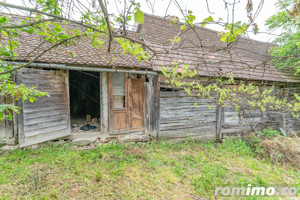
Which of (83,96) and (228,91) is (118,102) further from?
(83,96)

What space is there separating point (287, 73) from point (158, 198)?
372 inches

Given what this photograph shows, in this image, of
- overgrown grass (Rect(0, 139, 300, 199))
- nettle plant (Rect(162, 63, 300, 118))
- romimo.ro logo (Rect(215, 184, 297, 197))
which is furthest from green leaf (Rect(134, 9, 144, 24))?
romimo.ro logo (Rect(215, 184, 297, 197))

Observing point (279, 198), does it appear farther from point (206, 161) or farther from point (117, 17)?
point (117, 17)

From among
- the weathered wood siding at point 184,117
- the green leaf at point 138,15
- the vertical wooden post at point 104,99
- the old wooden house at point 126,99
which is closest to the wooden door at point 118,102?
the old wooden house at point 126,99

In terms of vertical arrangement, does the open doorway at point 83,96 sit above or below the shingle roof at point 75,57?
below

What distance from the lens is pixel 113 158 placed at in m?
3.90

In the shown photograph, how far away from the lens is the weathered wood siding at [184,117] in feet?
16.7

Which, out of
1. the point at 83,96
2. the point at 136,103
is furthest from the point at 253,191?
the point at 83,96

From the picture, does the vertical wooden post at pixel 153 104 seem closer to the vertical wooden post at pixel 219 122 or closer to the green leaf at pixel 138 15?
the vertical wooden post at pixel 219 122

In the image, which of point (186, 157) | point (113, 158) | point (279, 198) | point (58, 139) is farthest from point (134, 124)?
point (279, 198)

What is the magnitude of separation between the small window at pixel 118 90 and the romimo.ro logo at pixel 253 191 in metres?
3.71

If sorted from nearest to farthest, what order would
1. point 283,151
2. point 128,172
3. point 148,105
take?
point 128,172
point 283,151
point 148,105

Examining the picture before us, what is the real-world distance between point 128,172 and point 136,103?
2384 millimetres

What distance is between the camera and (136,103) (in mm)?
5102
